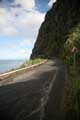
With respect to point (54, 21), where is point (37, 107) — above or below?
below

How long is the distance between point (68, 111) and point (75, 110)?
11.7 inches

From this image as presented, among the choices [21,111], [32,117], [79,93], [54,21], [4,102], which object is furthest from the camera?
[54,21]

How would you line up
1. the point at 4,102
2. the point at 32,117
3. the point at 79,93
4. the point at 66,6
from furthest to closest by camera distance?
the point at 66,6, the point at 79,93, the point at 4,102, the point at 32,117

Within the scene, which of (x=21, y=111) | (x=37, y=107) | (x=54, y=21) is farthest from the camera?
(x=54, y=21)

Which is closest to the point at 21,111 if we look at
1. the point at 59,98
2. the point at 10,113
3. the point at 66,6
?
the point at 10,113

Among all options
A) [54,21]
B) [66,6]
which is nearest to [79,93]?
[66,6]

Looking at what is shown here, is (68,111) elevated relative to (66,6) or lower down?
lower down

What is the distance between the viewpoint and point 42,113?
841cm

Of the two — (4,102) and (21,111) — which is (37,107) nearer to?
(21,111)

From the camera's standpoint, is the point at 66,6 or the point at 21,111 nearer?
the point at 21,111

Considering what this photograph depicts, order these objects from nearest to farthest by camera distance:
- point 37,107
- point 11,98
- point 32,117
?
1. point 32,117
2. point 37,107
3. point 11,98

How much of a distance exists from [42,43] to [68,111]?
108 metres

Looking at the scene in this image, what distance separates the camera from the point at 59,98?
11148mm

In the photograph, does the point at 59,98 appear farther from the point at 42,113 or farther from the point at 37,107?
the point at 42,113
